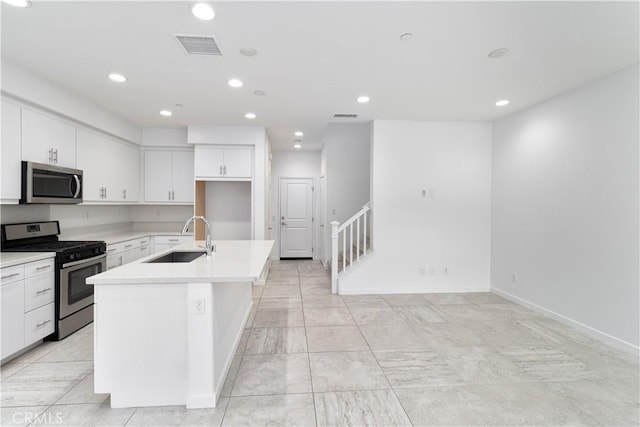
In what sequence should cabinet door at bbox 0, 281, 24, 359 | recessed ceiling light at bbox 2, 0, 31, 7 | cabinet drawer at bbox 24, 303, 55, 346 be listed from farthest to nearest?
cabinet drawer at bbox 24, 303, 55, 346 → cabinet door at bbox 0, 281, 24, 359 → recessed ceiling light at bbox 2, 0, 31, 7

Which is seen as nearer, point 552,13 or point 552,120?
point 552,13

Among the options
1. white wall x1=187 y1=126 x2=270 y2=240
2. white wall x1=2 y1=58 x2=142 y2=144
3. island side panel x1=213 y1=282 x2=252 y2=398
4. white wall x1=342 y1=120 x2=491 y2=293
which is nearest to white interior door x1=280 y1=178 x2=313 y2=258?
white wall x1=187 y1=126 x2=270 y2=240

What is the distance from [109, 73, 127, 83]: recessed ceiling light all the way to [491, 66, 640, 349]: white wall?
4.93 meters

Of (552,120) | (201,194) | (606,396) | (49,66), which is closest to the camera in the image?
(606,396)

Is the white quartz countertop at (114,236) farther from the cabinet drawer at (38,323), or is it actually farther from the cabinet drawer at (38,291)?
the cabinet drawer at (38,323)

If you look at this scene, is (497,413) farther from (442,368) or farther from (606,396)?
(606,396)

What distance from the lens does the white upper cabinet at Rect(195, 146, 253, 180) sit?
200 inches

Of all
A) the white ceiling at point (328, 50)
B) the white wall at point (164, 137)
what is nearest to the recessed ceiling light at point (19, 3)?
the white ceiling at point (328, 50)

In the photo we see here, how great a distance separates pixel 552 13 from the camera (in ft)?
6.76

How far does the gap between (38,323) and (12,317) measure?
11.8 inches

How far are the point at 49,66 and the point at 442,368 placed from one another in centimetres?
456

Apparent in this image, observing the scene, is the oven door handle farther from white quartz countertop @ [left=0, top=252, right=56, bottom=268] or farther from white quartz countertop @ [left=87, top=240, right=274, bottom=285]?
white quartz countertop @ [left=87, top=240, right=274, bottom=285]

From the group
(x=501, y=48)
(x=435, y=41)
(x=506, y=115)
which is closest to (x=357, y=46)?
(x=435, y=41)

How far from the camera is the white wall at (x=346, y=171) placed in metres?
5.71
